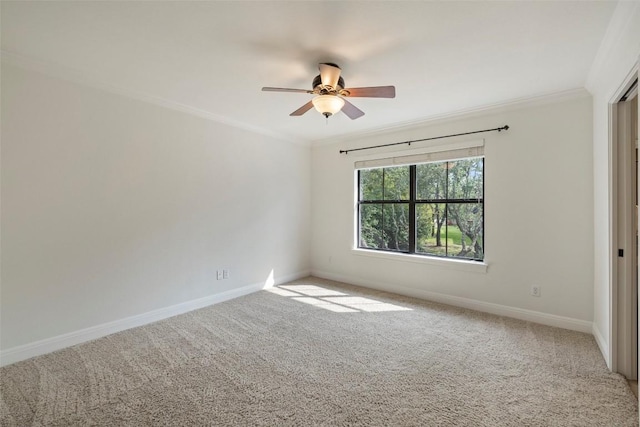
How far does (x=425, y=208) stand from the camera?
13.1ft

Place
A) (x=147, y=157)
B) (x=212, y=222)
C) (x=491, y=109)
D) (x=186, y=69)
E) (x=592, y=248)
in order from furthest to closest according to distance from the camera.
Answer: (x=212, y=222)
(x=491, y=109)
(x=147, y=157)
(x=592, y=248)
(x=186, y=69)

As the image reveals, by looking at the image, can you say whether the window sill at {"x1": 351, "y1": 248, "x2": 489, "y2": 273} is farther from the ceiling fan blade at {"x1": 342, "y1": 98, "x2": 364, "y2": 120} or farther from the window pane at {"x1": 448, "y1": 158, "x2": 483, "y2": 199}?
the ceiling fan blade at {"x1": 342, "y1": 98, "x2": 364, "y2": 120}

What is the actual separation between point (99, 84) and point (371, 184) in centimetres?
350

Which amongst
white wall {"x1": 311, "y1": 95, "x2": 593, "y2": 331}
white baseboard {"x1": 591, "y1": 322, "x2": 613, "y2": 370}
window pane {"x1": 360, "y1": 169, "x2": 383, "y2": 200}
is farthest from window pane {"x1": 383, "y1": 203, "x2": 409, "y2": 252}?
white baseboard {"x1": 591, "y1": 322, "x2": 613, "y2": 370}

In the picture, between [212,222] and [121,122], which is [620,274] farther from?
[121,122]

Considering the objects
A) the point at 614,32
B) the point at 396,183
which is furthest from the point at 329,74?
the point at 396,183

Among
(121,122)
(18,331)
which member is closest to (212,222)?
(121,122)

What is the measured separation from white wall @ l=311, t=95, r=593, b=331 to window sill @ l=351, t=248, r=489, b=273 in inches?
1.6

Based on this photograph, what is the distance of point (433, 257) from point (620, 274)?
6.10 ft

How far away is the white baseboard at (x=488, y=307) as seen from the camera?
→ 2904mm

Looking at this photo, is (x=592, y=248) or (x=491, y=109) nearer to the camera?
(x=592, y=248)

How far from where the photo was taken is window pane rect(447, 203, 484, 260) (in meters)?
3.56

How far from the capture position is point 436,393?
1.94m

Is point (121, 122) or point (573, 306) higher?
point (121, 122)
